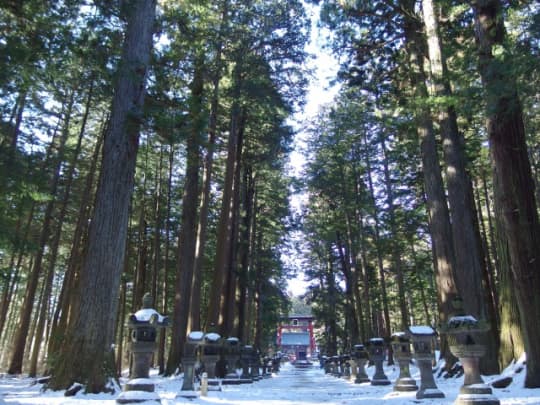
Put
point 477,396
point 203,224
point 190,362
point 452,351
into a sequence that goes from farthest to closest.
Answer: point 203,224 → point 190,362 → point 452,351 → point 477,396

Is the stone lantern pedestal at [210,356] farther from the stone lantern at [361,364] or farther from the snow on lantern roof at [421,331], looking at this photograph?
the stone lantern at [361,364]

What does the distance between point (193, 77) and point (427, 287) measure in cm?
2695

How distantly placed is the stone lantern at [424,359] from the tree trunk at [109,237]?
5.51 m

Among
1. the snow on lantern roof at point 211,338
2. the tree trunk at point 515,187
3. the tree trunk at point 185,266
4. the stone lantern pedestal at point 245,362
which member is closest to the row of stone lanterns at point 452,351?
the tree trunk at point 515,187

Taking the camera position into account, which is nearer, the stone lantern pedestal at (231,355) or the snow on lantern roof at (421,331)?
the snow on lantern roof at (421,331)

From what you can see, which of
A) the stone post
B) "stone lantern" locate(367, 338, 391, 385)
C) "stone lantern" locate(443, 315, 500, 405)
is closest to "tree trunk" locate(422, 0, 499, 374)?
"stone lantern" locate(367, 338, 391, 385)

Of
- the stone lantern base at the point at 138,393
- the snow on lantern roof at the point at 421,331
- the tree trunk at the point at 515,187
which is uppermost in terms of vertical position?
the tree trunk at the point at 515,187

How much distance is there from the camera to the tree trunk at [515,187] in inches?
260

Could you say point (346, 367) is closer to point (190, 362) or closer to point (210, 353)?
point (210, 353)

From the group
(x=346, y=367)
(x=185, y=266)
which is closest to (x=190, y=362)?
(x=185, y=266)

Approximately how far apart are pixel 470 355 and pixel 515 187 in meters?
3.18

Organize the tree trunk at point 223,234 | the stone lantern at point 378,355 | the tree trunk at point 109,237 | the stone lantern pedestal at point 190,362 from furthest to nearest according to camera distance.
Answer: the tree trunk at point 223,234
the stone lantern at point 378,355
the stone lantern pedestal at point 190,362
the tree trunk at point 109,237

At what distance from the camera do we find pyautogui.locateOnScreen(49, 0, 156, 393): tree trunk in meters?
6.91

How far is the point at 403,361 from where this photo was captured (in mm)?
9469
